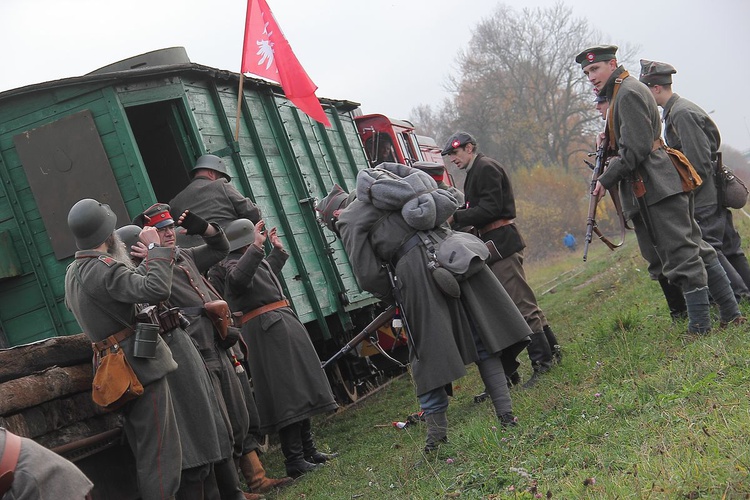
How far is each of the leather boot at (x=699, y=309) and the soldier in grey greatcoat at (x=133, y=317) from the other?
3.31 m

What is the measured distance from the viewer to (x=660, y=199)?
593 cm

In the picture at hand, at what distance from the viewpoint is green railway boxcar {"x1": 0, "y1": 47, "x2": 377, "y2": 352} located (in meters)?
7.42

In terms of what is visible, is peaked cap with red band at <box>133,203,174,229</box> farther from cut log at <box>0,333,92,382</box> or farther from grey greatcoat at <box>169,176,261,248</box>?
grey greatcoat at <box>169,176,261,248</box>

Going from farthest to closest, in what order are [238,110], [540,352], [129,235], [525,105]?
[525,105], [238,110], [540,352], [129,235]

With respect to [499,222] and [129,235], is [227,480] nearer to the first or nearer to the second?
[129,235]

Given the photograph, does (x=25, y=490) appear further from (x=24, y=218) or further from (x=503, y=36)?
(x=503, y=36)

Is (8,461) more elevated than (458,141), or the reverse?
(458,141)

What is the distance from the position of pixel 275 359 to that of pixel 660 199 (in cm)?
293

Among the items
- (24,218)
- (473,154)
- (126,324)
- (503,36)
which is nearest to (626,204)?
(473,154)

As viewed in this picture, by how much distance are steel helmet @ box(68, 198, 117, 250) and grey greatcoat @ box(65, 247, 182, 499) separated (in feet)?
0.21

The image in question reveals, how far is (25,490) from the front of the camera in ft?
9.43

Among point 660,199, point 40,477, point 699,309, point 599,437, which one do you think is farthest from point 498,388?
point 40,477

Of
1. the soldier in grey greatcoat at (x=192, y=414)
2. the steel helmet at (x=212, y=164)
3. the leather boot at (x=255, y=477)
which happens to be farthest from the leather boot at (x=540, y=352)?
the steel helmet at (x=212, y=164)

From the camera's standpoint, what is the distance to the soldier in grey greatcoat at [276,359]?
654 centimetres
